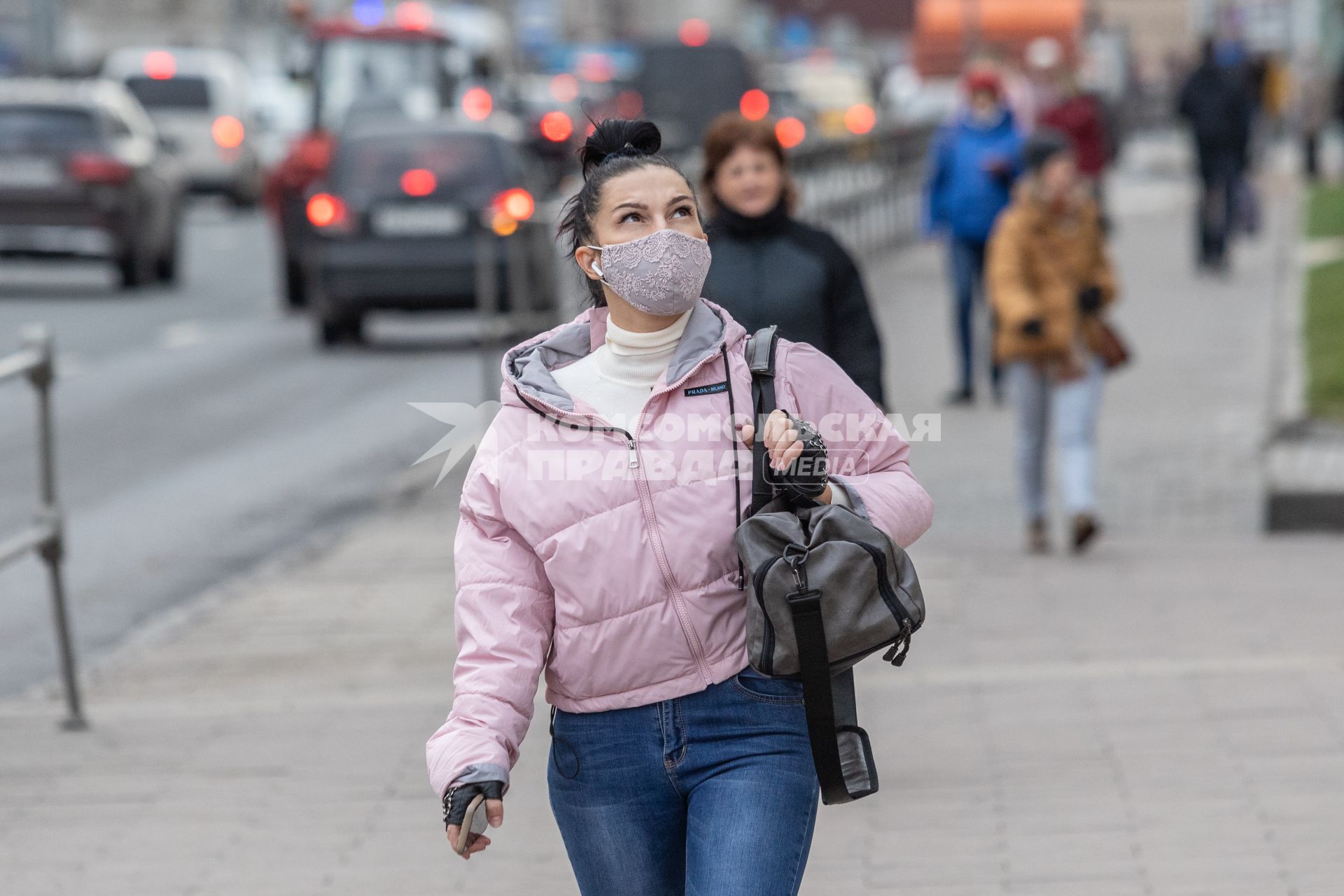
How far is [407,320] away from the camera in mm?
19703

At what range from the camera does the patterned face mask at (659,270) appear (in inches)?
125

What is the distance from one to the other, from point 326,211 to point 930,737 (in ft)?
37.7

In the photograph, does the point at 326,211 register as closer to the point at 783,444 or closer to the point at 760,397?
the point at 760,397

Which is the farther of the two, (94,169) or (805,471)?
(94,169)

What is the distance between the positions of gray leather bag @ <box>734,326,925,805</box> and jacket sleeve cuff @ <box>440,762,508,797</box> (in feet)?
1.22

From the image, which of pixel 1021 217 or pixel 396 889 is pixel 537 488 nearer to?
pixel 396 889

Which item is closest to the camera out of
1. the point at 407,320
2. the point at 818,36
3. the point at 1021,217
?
the point at 1021,217

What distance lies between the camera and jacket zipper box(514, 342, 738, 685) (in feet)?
10.3

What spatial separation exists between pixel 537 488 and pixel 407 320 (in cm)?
1666

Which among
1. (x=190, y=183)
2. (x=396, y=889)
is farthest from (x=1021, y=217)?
(x=190, y=183)

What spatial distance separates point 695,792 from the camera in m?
3.20

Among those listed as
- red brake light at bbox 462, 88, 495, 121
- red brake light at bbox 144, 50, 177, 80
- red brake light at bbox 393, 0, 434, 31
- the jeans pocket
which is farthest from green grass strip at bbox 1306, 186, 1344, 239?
the jeans pocket

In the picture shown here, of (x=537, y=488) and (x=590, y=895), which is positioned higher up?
(x=537, y=488)

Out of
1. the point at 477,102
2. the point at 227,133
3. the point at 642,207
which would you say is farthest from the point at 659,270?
the point at 227,133
